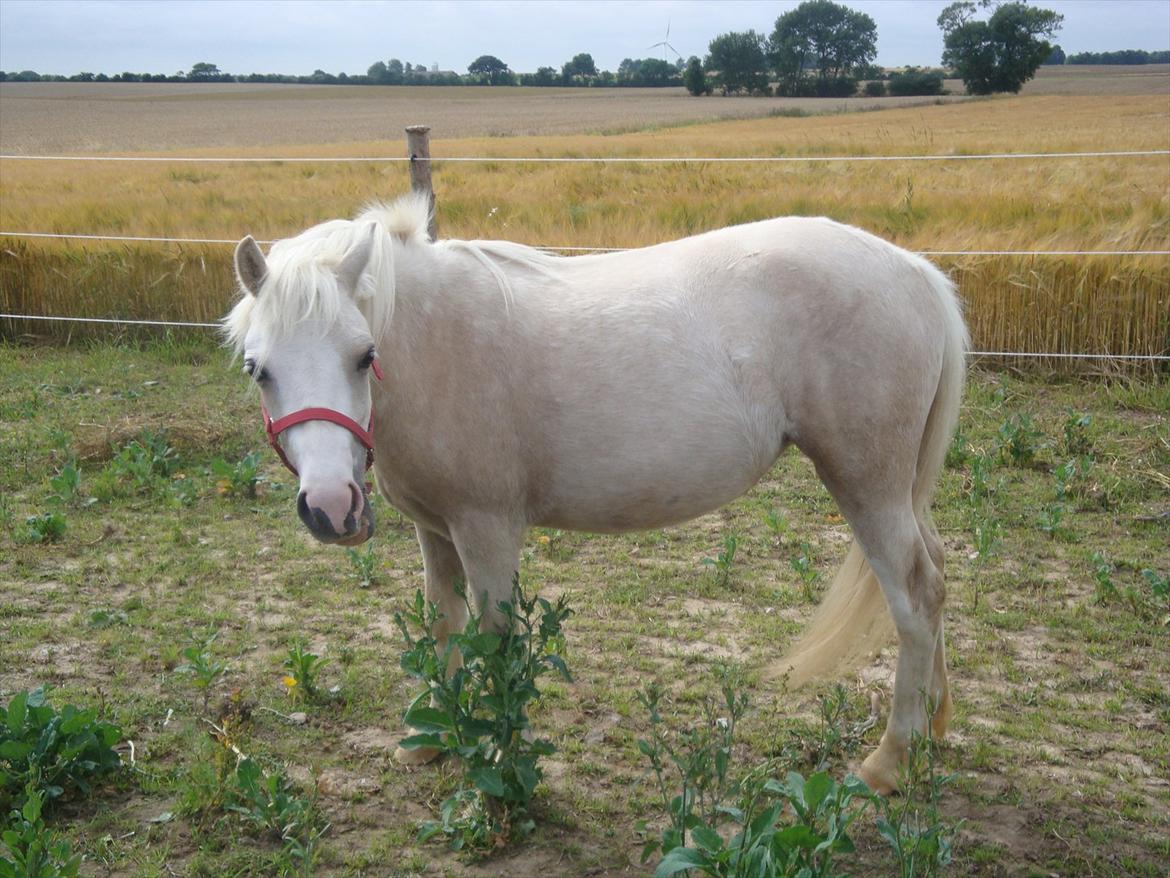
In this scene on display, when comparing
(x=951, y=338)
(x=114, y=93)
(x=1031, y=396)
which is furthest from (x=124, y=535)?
(x=114, y=93)

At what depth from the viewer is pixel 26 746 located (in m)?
2.78

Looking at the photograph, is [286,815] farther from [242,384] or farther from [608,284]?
[242,384]

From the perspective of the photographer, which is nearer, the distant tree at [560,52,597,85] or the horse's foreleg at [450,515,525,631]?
the horse's foreleg at [450,515,525,631]

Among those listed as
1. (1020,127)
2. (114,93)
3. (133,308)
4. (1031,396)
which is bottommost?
(1031,396)

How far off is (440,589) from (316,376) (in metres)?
1.10

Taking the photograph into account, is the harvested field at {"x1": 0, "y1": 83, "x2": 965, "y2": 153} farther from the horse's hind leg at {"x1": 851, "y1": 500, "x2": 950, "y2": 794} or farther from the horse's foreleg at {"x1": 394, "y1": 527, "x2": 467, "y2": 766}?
the horse's hind leg at {"x1": 851, "y1": 500, "x2": 950, "y2": 794}

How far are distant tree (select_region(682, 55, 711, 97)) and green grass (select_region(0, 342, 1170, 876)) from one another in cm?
4727

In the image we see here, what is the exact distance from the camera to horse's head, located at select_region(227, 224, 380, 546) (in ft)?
7.22

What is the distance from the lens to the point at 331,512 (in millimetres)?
2172

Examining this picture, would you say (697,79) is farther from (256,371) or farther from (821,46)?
(256,371)

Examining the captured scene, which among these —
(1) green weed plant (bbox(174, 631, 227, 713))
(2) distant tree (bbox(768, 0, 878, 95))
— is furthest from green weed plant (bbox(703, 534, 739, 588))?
(2) distant tree (bbox(768, 0, 878, 95))

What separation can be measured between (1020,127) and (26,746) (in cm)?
2099

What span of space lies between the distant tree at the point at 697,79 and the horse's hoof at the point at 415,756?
50.7 meters

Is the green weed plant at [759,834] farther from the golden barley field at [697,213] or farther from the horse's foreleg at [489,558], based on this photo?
the golden barley field at [697,213]
